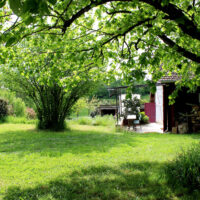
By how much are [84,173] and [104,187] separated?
896mm

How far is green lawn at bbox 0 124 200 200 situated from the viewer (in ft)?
11.9

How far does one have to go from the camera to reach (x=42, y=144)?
7863 mm

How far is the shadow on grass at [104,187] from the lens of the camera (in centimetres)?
353

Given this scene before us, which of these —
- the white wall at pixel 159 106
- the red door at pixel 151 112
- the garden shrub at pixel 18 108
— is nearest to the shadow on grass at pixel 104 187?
the white wall at pixel 159 106

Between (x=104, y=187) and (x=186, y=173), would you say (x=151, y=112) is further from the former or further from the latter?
(x=104, y=187)

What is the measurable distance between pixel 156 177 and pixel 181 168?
512 mm

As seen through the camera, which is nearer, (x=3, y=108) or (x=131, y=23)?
(x=131, y=23)

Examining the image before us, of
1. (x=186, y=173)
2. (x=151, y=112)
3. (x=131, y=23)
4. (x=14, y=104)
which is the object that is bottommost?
(x=186, y=173)

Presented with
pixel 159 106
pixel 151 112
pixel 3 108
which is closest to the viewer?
pixel 3 108

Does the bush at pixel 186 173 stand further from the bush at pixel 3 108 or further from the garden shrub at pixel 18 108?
the garden shrub at pixel 18 108

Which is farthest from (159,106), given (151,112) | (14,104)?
(14,104)

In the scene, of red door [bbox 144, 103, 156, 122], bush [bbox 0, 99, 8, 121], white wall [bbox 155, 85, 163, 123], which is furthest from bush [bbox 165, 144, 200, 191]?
red door [bbox 144, 103, 156, 122]

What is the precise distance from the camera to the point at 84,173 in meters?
4.69

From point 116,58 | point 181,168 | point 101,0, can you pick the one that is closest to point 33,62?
A: point 116,58
